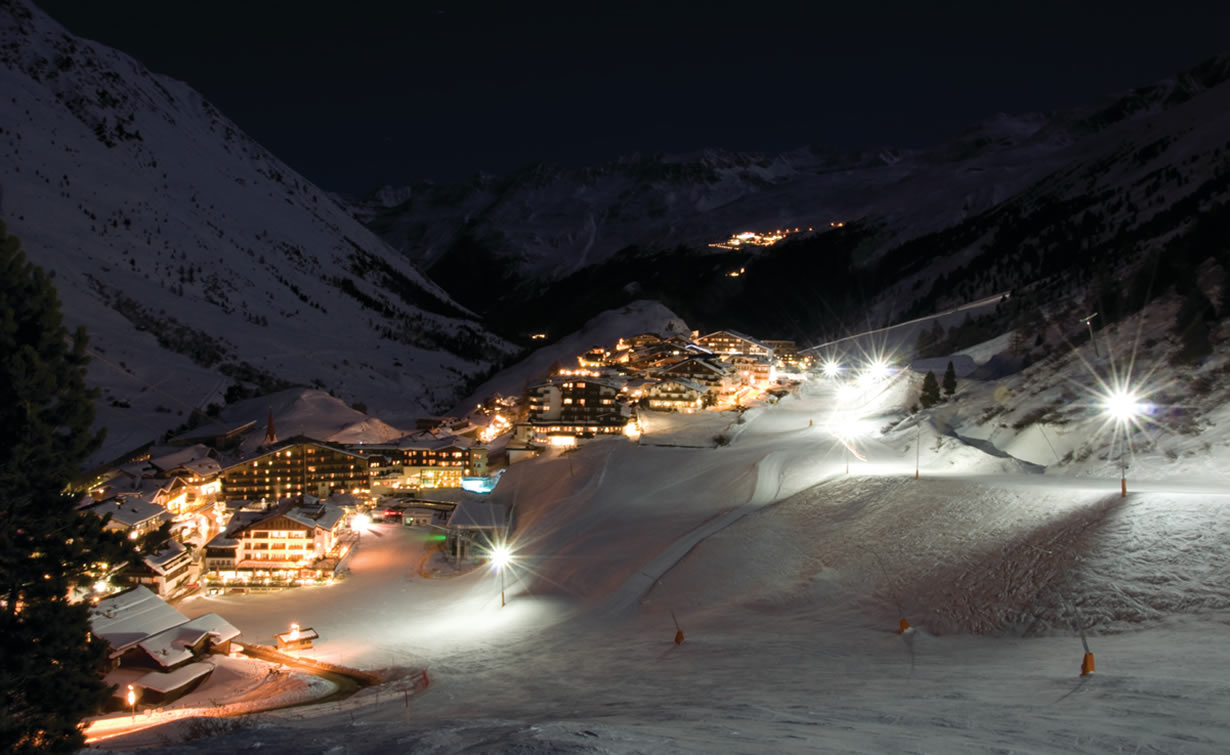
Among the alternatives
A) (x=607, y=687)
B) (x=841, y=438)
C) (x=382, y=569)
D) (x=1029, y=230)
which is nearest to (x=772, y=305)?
(x=1029, y=230)

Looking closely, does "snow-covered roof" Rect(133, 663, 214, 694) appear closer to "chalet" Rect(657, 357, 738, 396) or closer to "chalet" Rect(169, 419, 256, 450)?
"chalet" Rect(169, 419, 256, 450)

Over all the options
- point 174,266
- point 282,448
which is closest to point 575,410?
point 282,448

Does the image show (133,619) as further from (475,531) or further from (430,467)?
(430,467)

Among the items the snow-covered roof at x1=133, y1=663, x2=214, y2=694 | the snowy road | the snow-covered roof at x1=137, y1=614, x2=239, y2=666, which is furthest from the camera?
the snow-covered roof at x1=137, y1=614, x2=239, y2=666

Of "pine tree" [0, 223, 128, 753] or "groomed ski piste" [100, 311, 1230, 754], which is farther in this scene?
"pine tree" [0, 223, 128, 753]

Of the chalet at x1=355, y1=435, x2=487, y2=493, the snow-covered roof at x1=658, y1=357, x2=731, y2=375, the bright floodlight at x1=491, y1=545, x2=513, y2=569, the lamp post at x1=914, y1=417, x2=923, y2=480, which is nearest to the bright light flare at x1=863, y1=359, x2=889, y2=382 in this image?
the snow-covered roof at x1=658, y1=357, x2=731, y2=375

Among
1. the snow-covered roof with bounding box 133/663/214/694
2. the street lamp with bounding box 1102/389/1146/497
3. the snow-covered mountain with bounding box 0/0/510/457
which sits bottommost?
the snow-covered roof with bounding box 133/663/214/694

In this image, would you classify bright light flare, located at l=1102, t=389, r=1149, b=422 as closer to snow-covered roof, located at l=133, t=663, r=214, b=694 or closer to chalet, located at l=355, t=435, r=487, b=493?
snow-covered roof, located at l=133, t=663, r=214, b=694

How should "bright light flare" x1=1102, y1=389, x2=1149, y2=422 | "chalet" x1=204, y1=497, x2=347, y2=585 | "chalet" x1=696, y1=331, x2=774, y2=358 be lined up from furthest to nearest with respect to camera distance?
"chalet" x1=696, y1=331, x2=774, y2=358, "chalet" x1=204, y1=497, x2=347, y2=585, "bright light flare" x1=1102, y1=389, x2=1149, y2=422

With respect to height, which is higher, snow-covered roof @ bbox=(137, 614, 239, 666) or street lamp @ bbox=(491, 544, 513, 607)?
street lamp @ bbox=(491, 544, 513, 607)
